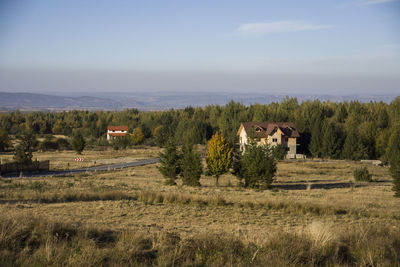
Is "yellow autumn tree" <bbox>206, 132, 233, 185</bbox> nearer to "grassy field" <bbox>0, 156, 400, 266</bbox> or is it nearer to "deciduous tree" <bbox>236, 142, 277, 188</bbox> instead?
"deciduous tree" <bbox>236, 142, 277, 188</bbox>

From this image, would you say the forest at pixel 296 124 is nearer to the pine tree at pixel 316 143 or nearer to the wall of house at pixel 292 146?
the pine tree at pixel 316 143

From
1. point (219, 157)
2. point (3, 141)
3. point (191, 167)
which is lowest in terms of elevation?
point (3, 141)

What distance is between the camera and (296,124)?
77000mm

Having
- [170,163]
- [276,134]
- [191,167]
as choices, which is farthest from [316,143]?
[191,167]

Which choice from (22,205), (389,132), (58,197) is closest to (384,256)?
(22,205)

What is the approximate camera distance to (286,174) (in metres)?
45.4

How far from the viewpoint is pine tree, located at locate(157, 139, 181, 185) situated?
3300 centimetres

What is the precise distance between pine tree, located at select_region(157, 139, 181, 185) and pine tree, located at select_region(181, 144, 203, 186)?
0.90 metres

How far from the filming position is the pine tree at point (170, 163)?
108 ft

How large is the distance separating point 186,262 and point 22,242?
3.44 metres

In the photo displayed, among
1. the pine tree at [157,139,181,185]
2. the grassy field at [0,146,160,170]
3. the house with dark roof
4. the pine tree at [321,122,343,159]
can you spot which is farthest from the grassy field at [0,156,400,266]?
the pine tree at [321,122,343,159]

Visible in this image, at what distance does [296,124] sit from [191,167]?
50.2 meters

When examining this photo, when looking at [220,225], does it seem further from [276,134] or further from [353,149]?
[353,149]

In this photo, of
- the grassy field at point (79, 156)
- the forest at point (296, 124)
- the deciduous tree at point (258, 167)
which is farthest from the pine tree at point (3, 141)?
the deciduous tree at point (258, 167)
